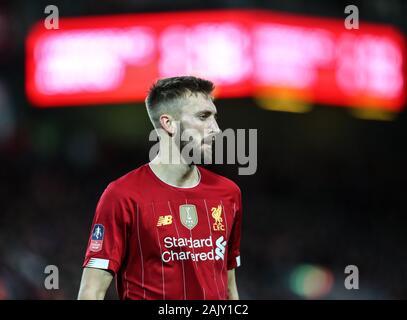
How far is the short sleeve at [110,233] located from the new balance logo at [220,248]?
615mm

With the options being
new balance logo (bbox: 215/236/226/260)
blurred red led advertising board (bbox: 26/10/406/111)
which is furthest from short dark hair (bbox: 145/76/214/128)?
blurred red led advertising board (bbox: 26/10/406/111)

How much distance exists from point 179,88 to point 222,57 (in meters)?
11.7

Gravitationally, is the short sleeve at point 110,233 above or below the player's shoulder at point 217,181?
below

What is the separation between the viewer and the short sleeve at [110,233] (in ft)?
16.2

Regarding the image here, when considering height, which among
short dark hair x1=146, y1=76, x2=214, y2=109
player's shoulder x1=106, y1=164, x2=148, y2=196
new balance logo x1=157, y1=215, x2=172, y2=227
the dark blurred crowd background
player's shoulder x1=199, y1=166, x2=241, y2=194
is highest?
short dark hair x1=146, y1=76, x2=214, y2=109

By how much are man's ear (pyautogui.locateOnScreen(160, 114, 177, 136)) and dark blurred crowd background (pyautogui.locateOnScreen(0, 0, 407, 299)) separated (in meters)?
7.48

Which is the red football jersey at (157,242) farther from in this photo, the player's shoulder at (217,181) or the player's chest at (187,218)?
the player's shoulder at (217,181)

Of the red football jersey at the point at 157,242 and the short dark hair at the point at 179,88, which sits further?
the short dark hair at the point at 179,88

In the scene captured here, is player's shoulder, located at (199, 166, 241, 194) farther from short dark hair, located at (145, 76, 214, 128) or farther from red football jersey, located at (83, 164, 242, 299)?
short dark hair, located at (145, 76, 214, 128)

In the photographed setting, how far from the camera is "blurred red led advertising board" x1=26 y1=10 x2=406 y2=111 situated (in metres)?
16.9

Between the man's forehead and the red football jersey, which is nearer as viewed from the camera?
the red football jersey

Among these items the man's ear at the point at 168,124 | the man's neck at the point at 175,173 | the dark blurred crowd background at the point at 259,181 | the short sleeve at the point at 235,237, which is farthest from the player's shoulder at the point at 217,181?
the dark blurred crowd background at the point at 259,181
